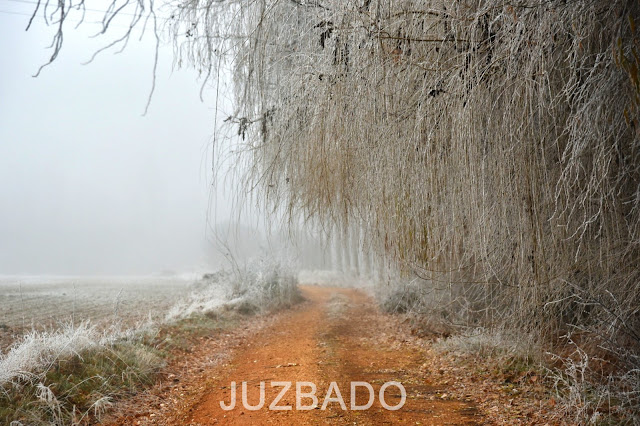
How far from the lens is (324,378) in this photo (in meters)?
4.99

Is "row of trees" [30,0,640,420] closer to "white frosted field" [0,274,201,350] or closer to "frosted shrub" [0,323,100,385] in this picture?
"frosted shrub" [0,323,100,385]

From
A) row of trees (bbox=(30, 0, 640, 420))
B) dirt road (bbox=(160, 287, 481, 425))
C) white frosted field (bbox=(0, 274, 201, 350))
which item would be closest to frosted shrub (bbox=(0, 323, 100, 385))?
white frosted field (bbox=(0, 274, 201, 350))

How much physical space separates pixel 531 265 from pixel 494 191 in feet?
2.05

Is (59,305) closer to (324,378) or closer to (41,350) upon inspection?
(41,350)

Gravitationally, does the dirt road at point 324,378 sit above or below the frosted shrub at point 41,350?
below

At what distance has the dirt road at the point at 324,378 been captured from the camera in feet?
12.5

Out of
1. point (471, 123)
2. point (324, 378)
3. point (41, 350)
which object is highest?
point (471, 123)

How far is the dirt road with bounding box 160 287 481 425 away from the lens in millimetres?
3795

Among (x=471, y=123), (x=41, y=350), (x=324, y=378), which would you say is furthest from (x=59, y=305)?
(x=471, y=123)

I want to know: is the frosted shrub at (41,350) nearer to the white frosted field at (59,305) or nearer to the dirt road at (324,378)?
the white frosted field at (59,305)

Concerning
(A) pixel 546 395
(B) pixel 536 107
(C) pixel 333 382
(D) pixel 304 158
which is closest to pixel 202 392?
(C) pixel 333 382

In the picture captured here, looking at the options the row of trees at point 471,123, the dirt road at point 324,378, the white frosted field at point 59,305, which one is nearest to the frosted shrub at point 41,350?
the white frosted field at point 59,305

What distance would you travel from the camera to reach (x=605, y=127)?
105 inches

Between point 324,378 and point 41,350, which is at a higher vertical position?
point 41,350
